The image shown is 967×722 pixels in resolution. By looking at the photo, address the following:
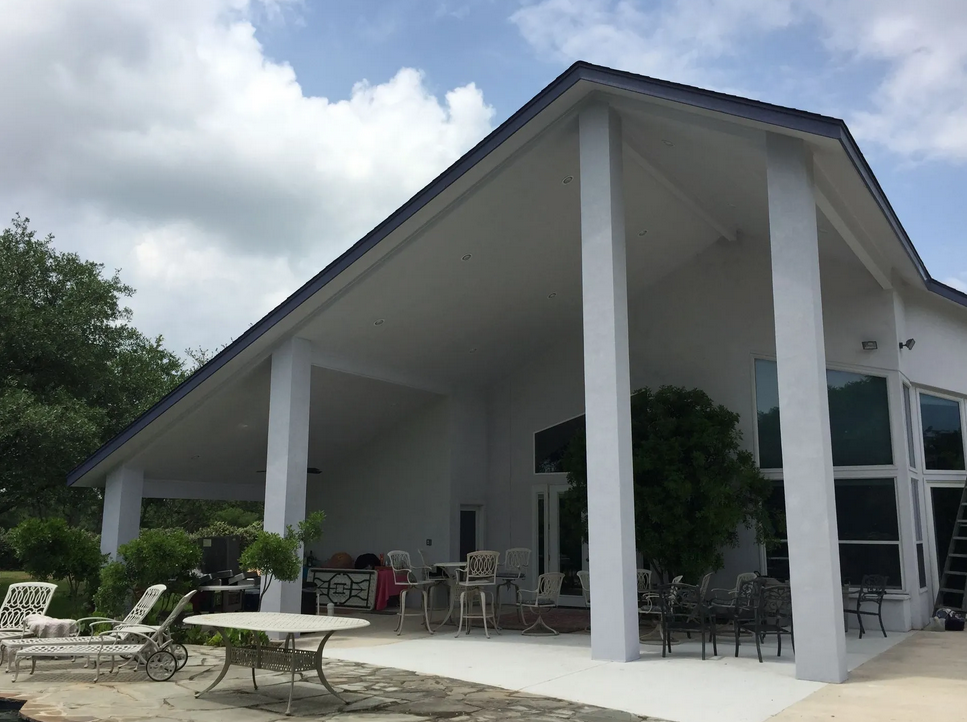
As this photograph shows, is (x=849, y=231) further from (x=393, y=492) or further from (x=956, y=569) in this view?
(x=393, y=492)

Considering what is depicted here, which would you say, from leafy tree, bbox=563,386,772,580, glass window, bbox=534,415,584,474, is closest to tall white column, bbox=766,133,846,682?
leafy tree, bbox=563,386,772,580

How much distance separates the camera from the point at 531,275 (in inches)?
462

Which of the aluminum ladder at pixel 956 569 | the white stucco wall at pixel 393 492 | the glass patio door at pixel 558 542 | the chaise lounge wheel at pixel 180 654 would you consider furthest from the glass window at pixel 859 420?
the chaise lounge wheel at pixel 180 654

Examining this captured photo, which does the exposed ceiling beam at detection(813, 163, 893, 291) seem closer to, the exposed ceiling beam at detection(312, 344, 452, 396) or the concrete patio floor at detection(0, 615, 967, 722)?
the concrete patio floor at detection(0, 615, 967, 722)

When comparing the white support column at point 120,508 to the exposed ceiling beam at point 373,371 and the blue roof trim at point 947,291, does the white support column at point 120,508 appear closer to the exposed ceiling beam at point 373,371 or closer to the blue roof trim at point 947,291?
the exposed ceiling beam at point 373,371

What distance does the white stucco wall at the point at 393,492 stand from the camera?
14406mm

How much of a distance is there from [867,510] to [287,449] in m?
7.87

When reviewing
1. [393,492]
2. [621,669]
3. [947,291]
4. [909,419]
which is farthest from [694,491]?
[393,492]

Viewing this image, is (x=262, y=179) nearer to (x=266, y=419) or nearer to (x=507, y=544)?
(x=266, y=419)

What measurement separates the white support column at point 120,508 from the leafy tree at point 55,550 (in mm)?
1661

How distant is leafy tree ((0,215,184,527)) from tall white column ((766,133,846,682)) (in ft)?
41.4

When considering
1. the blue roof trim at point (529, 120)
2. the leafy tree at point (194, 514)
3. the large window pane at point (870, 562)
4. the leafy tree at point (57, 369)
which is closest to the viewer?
the blue roof trim at point (529, 120)

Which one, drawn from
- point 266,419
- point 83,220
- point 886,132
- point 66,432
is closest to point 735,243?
point 886,132

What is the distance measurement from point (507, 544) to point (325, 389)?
15.3 ft
